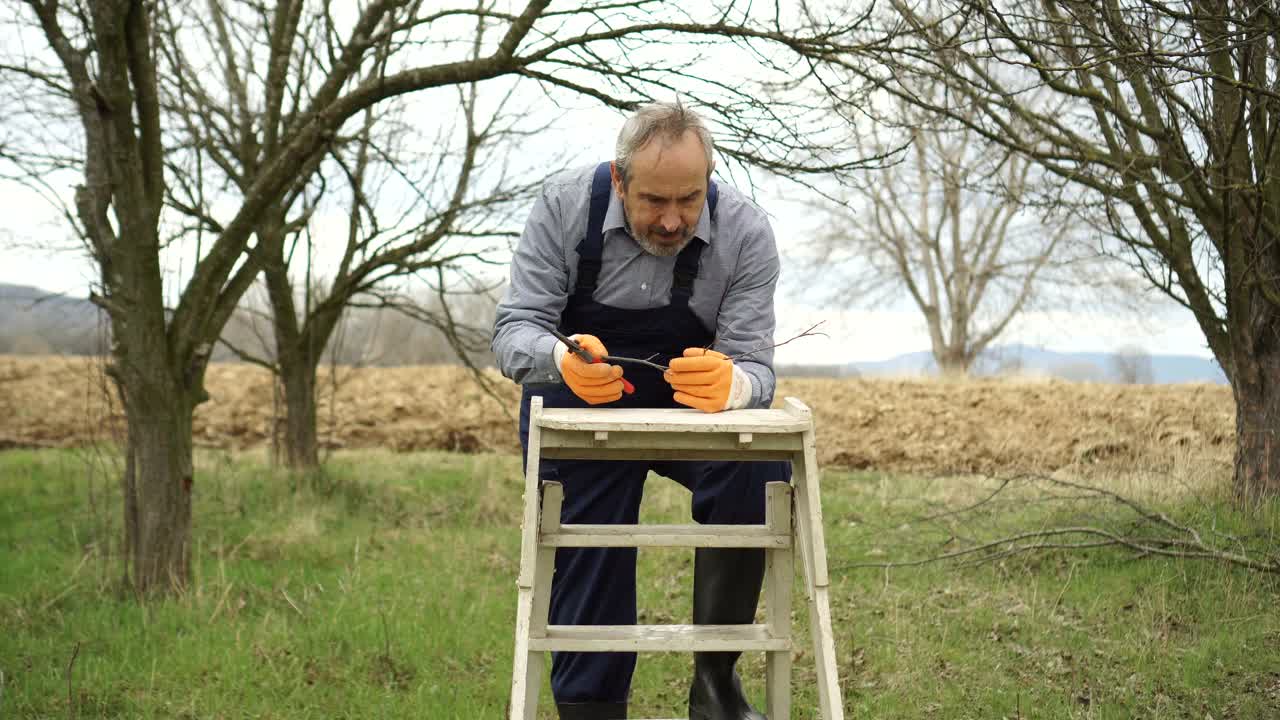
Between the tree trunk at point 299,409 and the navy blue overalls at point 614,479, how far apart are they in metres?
5.43

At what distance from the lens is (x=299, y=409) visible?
8398mm

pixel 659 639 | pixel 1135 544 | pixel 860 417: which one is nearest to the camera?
pixel 659 639

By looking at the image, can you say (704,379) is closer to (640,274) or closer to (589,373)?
(589,373)

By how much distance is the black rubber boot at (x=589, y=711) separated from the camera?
3.21 meters

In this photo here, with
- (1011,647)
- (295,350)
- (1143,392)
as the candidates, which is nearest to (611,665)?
(1011,647)

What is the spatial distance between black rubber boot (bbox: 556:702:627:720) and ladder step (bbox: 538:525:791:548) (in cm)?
65

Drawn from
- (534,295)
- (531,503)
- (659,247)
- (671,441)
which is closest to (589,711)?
(531,503)

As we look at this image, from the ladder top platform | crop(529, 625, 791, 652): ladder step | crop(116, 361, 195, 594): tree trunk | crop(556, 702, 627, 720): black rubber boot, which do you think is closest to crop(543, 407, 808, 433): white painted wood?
the ladder top platform

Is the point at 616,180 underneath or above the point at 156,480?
above

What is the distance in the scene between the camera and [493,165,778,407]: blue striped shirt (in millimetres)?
3127

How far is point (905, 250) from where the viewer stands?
763 inches

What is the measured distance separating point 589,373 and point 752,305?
604 millimetres

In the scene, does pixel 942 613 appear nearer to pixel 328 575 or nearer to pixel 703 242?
pixel 703 242

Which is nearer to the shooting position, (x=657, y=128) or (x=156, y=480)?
(x=657, y=128)
